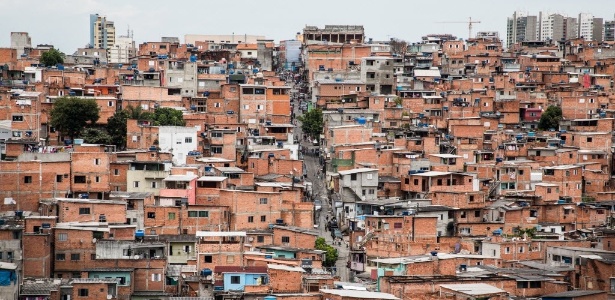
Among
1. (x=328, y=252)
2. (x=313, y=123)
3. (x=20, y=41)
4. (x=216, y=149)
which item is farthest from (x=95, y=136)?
(x=20, y=41)

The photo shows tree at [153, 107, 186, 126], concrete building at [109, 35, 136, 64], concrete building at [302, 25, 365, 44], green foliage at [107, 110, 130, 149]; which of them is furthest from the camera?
concrete building at [109, 35, 136, 64]

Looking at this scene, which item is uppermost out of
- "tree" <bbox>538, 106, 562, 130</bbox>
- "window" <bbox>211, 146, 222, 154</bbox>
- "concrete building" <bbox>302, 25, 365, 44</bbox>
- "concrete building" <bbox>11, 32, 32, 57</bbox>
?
"concrete building" <bbox>302, 25, 365, 44</bbox>

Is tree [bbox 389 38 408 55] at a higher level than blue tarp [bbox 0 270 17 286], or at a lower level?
higher

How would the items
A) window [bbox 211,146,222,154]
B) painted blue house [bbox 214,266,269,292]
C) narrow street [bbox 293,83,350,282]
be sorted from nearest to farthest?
painted blue house [bbox 214,266,269,292], narrow street [bbox 293,83,350,282], window [bbox 211,146,222,154]

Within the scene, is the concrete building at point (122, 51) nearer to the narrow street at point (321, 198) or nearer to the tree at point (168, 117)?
the narrow street at point (321, 198)

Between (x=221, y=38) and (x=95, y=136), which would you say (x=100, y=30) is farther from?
(x=95, y=136)

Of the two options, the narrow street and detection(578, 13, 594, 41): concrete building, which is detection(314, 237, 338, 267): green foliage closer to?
the narrow street

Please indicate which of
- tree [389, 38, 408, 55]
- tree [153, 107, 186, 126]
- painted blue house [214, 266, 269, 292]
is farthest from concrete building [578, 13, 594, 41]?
painted blue house [214, 266, 269, 292]

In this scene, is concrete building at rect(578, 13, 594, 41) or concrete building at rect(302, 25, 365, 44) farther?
concrete building at rect(578, 13, 594, 41)
